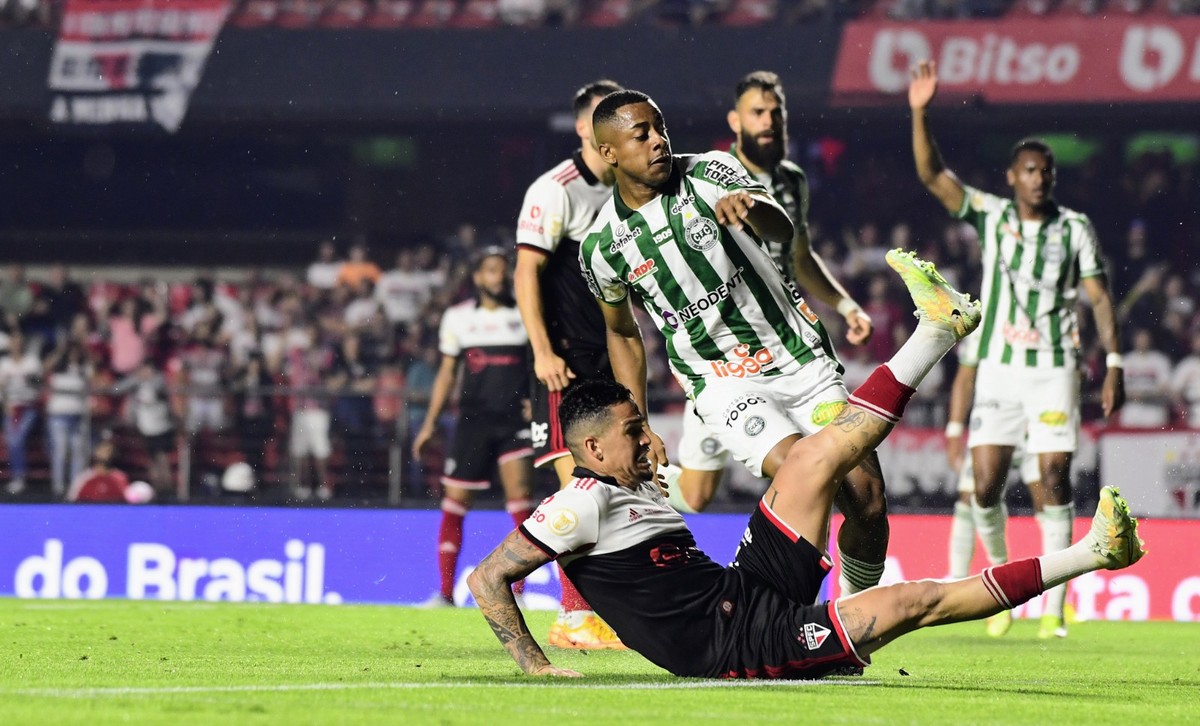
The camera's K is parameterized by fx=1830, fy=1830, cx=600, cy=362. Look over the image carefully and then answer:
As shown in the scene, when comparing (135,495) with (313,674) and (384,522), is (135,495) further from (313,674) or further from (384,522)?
(313,674)

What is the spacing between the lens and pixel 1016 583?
544cm

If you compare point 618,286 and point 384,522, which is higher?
point 618,286

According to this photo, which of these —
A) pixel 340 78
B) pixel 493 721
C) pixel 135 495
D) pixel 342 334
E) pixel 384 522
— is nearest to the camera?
pixel 493 721

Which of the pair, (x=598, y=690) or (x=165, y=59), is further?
(x=165, y=59)

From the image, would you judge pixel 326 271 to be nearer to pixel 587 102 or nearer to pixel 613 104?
pixel 587 102

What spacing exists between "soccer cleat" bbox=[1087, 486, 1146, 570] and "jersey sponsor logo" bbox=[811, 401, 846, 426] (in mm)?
1549

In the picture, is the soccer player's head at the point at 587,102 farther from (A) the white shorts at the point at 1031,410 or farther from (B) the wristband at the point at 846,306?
(A) the white shorts at the point at 1031,410

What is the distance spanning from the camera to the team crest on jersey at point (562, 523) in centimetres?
579

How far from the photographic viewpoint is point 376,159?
81.4 feet

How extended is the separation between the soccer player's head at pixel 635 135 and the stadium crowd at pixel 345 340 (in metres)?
8.53

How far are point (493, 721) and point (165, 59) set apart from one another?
18.9m

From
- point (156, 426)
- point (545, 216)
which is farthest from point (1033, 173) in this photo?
point (156, 426)

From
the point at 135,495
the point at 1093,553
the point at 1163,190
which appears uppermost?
the point at 1163,190

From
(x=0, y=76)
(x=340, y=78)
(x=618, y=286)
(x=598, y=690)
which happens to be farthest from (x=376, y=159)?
(x=598, y=690)
